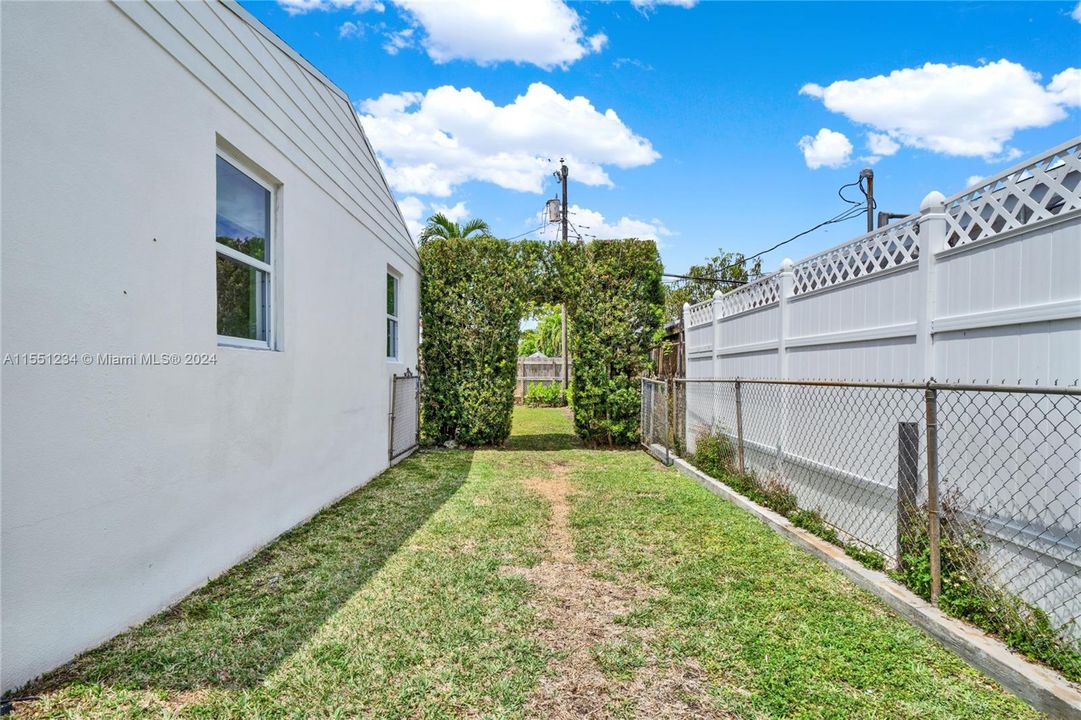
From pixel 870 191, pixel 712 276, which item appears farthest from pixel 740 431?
pixel 712 276

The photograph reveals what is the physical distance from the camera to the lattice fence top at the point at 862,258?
3.41 metres

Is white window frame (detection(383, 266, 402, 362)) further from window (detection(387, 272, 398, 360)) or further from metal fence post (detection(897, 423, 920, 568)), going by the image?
metal fence post (detection(897, 423, 920, 568))

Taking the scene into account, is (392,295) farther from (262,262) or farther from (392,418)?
(262,262)

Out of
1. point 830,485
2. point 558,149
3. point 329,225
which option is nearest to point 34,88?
point 329,225

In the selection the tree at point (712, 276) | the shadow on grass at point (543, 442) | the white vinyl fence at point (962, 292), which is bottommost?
the shadow on grass at point (543, 442)

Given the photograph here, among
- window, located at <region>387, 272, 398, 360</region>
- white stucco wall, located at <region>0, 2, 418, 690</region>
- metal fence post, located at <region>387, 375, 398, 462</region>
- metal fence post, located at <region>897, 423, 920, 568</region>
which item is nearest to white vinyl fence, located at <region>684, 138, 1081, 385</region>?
metal fence post, located at <region>897, 423, 920, 568</region>

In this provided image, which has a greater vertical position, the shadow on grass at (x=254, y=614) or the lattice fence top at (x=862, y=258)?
the lattice fence top at (x=862, y=258)

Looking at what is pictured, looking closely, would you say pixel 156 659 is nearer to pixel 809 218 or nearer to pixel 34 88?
pixel 34 88

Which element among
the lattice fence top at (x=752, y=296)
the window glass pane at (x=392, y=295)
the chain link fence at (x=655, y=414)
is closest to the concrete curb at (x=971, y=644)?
the lattice fence top at (x=752, y=296)

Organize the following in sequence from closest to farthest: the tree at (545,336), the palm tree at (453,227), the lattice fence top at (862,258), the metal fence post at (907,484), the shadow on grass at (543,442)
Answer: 1. the metal fence post at (907,484)
2. the lattice fence top at (862,258)
3. the shadow on grass at (543,442)
4. the palm tree at (453,227)
5. the tree at (545,336)

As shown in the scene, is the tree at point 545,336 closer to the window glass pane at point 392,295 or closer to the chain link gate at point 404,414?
the chain link gate at point 404,414

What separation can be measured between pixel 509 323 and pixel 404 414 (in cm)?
221

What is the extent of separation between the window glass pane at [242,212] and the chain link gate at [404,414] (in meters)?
3.69

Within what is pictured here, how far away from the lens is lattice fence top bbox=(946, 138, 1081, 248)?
2.27 metres
